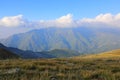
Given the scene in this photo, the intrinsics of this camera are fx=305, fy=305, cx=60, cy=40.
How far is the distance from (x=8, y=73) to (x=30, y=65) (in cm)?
422

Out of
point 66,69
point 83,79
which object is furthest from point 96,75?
point 66,69

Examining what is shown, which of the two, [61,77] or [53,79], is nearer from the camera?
[53,79]

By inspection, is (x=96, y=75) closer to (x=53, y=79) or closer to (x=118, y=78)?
(x=118, y=78)

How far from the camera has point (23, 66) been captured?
20500 mm

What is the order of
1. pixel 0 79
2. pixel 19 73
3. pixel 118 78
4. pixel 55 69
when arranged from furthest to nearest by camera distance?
pixel 55 69
pixel 19 73
pixel 118 78
pixel 0 79

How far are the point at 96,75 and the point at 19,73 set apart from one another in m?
4.37

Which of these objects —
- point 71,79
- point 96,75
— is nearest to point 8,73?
point 71,79

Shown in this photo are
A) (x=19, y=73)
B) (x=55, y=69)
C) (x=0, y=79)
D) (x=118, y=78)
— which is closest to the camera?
(x=0, y=79)

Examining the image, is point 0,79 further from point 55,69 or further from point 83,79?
point 55,69

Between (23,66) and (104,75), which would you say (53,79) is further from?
(23,66)

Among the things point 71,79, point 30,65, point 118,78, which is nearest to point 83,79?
point 71,79

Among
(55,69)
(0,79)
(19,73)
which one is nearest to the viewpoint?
(0,79)

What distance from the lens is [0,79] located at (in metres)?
14.4

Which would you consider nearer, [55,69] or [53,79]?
[53,79]
